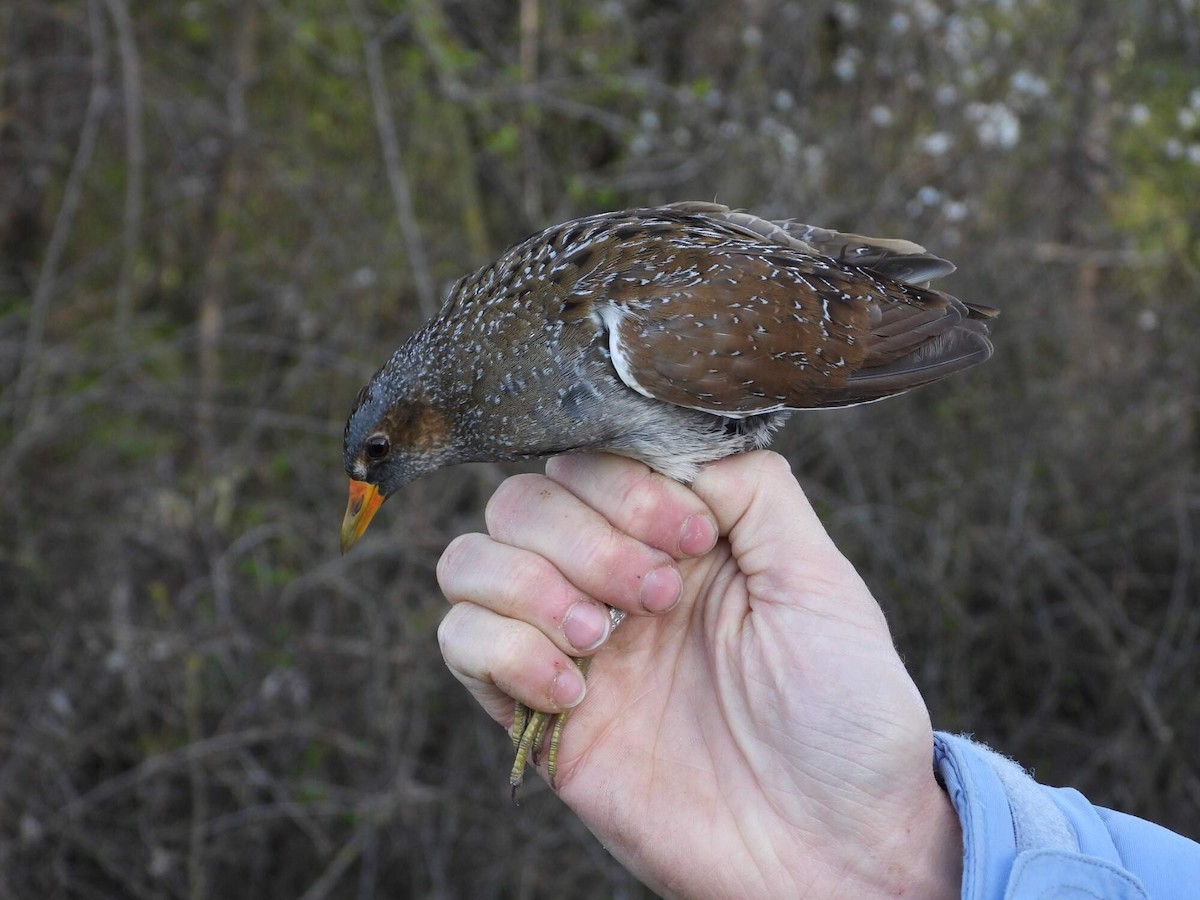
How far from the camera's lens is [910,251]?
8.05ft

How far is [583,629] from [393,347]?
10.6 feet

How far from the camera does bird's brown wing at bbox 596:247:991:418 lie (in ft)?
6.65

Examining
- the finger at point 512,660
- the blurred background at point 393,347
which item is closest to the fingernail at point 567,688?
the finger at point 512,660

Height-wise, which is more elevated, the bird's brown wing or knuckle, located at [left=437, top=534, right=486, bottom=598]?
the bird's brown wing

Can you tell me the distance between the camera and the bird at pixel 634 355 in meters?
2.06

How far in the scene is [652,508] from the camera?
199 cm

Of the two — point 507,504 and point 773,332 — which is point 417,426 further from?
point 773,332

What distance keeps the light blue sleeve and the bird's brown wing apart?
0.78 m

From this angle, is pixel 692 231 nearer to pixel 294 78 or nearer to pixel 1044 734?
pixel 1044 734

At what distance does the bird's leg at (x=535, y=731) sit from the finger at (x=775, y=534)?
293 mm

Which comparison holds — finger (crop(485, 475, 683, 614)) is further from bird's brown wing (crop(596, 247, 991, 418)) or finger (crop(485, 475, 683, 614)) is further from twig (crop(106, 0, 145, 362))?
twig (crop(106, 0, 145, 362))

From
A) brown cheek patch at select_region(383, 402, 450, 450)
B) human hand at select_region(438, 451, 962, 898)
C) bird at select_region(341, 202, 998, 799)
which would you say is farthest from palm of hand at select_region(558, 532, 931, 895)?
brown cheek patch at select_region(383, 402, 450, 450)

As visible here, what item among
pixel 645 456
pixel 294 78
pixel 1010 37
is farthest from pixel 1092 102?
pixel 645 456

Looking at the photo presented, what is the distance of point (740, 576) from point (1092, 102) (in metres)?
4.57
